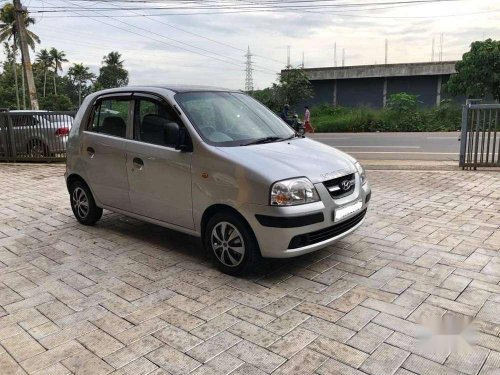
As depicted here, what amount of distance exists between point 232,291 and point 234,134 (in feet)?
5.12

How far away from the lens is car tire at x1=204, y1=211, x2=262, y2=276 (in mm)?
3908

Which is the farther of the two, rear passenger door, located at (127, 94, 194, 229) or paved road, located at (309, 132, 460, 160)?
paved road, located at (309, 132, 460, 160)

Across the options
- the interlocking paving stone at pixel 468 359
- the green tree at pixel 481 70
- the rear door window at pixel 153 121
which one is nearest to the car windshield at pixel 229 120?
the rear door window at pixel 153 121

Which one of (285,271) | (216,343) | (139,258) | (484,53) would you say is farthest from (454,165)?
(484,53)

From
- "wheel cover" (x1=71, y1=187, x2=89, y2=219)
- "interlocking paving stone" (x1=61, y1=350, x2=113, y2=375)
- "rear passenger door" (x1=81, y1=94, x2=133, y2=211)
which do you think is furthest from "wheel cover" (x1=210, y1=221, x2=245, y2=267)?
"wheel cover" (x1=71, y1=187, x2=89, y2=219)

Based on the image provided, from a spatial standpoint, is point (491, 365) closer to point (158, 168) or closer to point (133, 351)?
point (133, 351)

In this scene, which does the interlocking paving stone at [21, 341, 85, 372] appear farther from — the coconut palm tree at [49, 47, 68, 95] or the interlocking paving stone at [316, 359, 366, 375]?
the coconut palm tree at [49, 47, 68, 95]

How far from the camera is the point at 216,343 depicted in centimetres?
302

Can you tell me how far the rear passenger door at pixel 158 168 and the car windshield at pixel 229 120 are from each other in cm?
22

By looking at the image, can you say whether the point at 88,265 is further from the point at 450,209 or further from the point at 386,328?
the point at 450,209

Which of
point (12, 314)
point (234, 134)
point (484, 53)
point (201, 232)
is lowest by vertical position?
point (12, 314)

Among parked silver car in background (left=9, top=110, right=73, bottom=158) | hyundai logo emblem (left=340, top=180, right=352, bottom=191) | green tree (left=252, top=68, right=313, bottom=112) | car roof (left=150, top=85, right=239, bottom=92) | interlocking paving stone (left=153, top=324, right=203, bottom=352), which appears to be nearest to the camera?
interlocking paving stone (left=153, top=324, right=203, bottom=352)

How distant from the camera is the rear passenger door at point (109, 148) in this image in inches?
197

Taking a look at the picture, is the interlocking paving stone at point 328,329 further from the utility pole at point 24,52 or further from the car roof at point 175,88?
the utility pole at point 24,52
